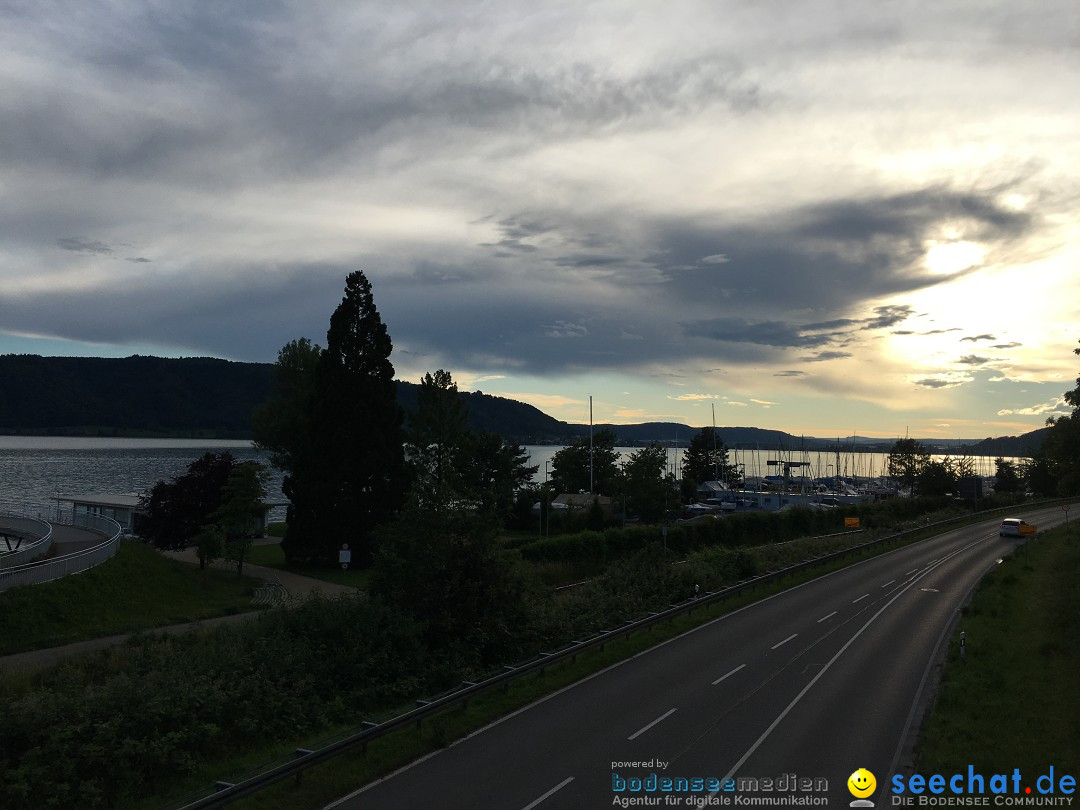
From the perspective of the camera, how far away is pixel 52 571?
31.6 meters

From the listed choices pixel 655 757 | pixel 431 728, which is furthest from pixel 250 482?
pixel 655 757

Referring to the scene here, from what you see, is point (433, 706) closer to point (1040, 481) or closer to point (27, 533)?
point (27, 533)

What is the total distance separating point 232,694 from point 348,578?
2922 cm

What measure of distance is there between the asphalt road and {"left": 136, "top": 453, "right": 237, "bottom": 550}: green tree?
35589 millimetres

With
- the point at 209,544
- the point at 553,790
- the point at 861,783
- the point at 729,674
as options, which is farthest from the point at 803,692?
the point at 209,544

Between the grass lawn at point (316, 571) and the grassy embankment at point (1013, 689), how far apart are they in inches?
1129

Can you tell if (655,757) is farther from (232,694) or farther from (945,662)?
(945,662)

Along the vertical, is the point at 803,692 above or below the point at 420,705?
below

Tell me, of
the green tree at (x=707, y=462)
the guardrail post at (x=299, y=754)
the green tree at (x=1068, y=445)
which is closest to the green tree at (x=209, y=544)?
the guardrail post at (x=299, y=754)

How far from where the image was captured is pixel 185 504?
51.8m

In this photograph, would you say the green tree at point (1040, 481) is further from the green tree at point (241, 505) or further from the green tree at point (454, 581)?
the green tree at point (454, 581)

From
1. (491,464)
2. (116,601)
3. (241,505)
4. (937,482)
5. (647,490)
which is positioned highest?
(491,464)

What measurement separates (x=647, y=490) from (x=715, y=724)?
2754 inches

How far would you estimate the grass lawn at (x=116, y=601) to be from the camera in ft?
92.8
